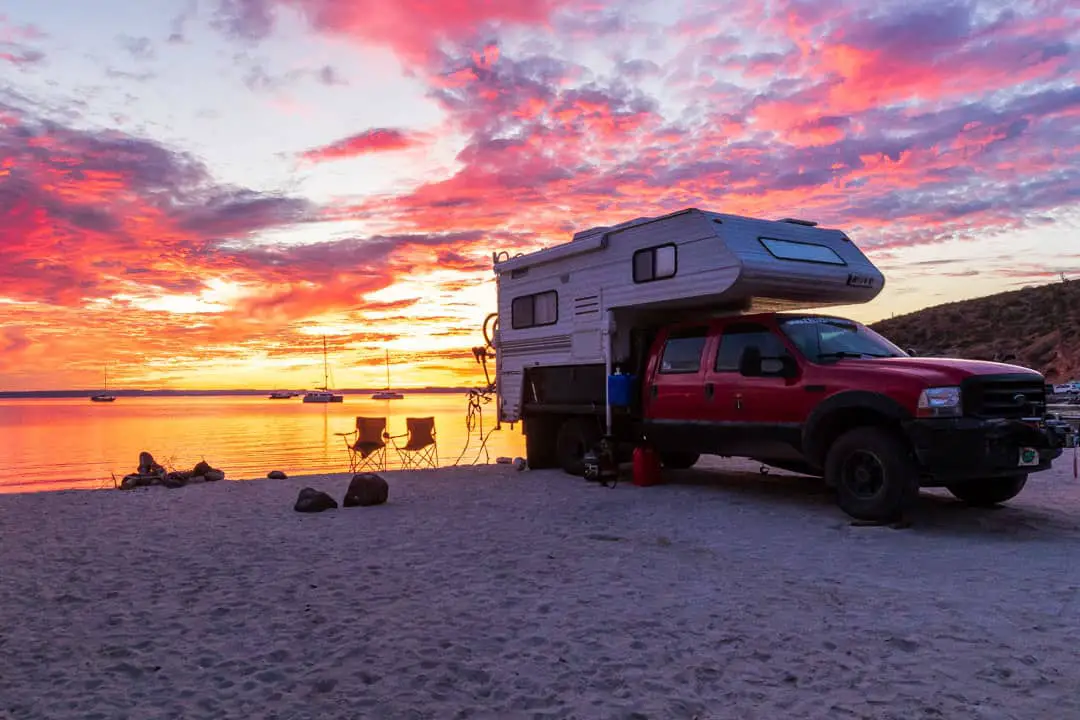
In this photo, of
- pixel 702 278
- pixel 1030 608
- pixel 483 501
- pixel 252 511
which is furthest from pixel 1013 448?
pixel 252 511

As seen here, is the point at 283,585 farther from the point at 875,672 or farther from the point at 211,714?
the point at 875,672

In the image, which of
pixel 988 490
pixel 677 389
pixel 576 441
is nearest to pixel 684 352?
pixel 677 389

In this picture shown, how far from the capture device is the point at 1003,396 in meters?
7.86

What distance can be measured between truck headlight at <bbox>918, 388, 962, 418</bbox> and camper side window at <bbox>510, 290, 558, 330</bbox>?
6.10 metres

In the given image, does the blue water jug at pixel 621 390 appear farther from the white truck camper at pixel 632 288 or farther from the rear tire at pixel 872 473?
the rear tire at pixel 872 473

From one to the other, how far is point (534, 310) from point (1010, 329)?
52076mm

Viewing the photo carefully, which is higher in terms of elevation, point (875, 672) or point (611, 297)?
point (611, 297)

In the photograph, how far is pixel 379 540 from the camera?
25.9 feet

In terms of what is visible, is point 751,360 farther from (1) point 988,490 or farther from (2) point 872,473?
(1) point 988,490

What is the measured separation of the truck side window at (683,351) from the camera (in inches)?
408

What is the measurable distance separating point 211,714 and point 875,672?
3291 millimetres

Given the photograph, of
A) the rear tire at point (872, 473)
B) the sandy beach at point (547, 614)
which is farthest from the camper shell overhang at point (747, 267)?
the sandy beach at point (547, 614)

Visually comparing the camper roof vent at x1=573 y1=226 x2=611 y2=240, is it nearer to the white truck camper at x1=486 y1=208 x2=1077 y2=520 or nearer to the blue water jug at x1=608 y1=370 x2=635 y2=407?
the white truck camper at x1=486 y1=208 x2=1077 y2=520

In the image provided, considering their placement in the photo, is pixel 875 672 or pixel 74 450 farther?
pixel 74 450
